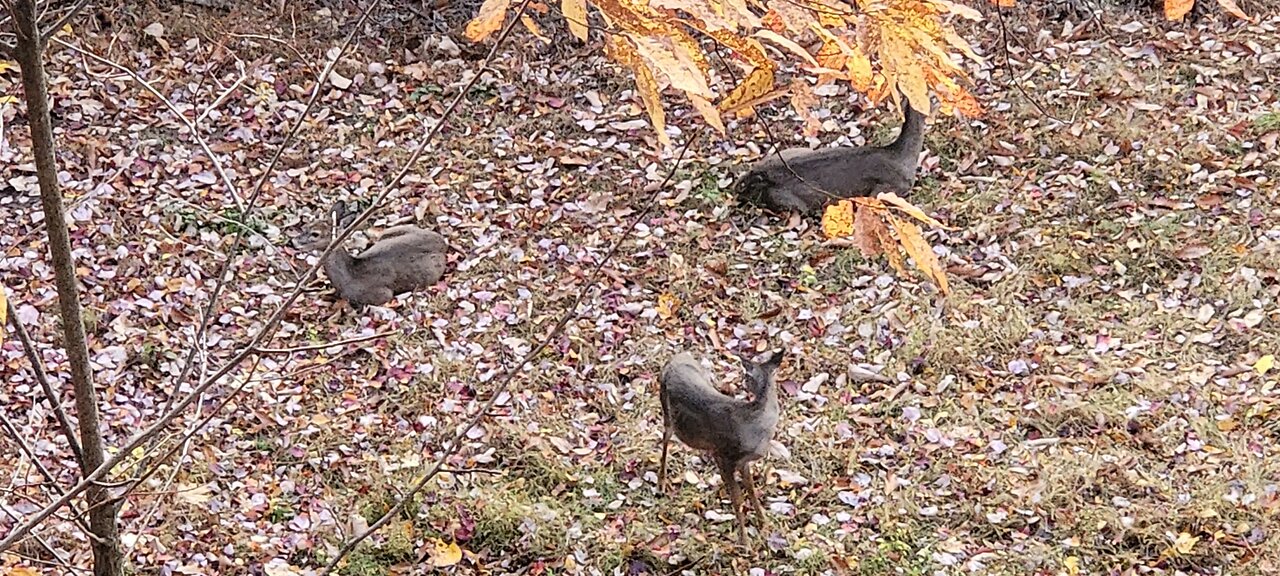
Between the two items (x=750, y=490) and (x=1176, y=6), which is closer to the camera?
(x=1176, y=6)

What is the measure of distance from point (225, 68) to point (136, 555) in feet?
15.2

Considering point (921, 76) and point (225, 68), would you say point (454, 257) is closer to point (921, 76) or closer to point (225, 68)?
point (225, 68)

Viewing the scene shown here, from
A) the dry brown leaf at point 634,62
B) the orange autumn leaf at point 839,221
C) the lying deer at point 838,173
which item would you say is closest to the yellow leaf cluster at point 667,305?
the lying deer at point 838,173

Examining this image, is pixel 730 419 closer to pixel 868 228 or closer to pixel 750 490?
pixel 750 490

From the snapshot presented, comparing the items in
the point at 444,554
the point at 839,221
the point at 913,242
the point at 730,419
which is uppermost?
the point at 913,242

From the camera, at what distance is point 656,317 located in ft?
19.5

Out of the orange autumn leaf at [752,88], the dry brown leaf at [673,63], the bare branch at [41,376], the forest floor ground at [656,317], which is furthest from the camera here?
the forest floor ground at [656,317]

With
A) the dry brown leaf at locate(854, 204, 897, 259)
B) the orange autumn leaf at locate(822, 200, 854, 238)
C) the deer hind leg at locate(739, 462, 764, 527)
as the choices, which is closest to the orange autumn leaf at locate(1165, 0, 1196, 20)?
the orange autumn leaf at locate(822, 200, 854, 238)

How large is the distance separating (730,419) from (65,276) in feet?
9.08

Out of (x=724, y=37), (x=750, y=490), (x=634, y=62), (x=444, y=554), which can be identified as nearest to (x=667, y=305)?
(x=750, y=490)

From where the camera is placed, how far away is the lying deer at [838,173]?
6.55 m

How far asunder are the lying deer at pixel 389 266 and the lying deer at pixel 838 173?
1.76 m

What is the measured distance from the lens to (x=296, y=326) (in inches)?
236

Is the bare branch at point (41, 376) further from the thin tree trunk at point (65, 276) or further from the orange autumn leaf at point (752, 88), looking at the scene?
the orange autumn leaf at point (752, 88)
